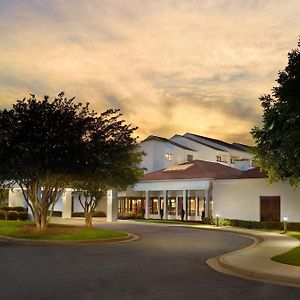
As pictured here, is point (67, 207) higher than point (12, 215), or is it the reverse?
point (67, 207)

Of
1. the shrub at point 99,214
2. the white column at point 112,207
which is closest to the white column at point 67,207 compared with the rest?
the shrub at point 99,214

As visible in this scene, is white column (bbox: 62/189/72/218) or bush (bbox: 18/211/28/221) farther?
white column (bbox: 62/189/72/218)

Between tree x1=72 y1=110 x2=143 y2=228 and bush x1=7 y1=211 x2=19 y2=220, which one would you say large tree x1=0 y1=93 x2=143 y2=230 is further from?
bush x1=7 y1=211 x2=19 y2=220

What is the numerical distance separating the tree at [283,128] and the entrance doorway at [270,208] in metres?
4.99

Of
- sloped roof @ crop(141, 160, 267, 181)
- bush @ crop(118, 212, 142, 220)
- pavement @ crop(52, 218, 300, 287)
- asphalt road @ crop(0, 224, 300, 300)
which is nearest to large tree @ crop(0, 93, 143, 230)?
asphalt road @ crop(0, 224, 300, 300)

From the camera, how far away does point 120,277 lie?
12.0m

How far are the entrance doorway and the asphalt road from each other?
62.6 ft

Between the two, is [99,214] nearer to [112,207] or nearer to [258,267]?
[112,207]

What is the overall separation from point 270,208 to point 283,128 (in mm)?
15542

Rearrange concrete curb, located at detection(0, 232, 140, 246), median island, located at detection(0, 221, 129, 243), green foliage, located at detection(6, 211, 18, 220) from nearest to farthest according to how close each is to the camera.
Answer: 1. concrete curb, located at detection(0, 232, 140, 246)
2. median island, located at detection(0, 221, 129, 243)
3. green foliage, located at detection(6, 211, 18, 220)

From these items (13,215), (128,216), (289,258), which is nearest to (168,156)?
(128,216)

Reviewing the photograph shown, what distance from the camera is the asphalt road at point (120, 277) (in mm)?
9777

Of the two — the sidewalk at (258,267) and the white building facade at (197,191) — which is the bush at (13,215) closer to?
the white building facade at (197,191)

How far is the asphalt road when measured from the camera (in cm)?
978
